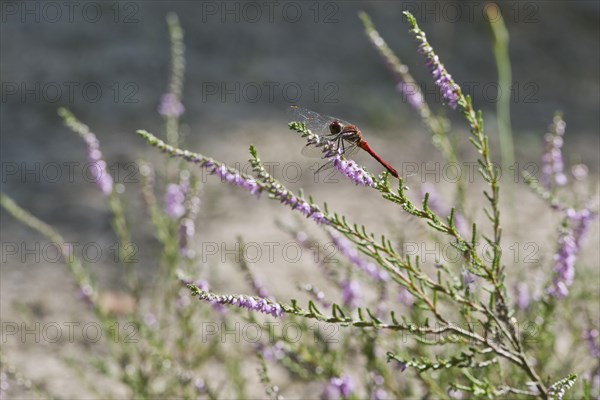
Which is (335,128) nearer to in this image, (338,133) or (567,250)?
(338,133)

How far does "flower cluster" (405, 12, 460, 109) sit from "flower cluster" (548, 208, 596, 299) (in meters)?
0.51

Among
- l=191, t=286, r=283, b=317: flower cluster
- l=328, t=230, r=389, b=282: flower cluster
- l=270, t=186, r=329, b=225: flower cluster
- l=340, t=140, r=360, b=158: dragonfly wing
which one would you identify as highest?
l=340, t=140, r=360, b=158: dragonfly wing

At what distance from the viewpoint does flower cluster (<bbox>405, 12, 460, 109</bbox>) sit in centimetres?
132

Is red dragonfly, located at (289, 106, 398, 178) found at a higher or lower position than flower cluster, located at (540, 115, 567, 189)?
lower

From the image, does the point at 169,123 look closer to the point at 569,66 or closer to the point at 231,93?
the point at 231,93

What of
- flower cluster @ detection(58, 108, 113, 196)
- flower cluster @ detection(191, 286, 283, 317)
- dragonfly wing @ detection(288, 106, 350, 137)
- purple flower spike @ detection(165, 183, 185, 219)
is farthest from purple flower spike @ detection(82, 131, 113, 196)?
flower cluster @ detection(191, 286, 283, 317)

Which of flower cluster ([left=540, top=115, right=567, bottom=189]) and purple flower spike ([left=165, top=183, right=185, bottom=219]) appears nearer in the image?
flower cluster ([left=540, top=115, right=567, bottom=189])

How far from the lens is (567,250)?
1.74m

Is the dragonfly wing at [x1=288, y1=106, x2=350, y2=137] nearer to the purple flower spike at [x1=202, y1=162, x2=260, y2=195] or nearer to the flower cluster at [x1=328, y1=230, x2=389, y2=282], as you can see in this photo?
the purple flower spike at [x1=202, y1=162, x2=260, y2=195]

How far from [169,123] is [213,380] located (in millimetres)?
1129

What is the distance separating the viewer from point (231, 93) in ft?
17.4

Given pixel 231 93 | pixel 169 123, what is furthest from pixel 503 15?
pixel 169 123

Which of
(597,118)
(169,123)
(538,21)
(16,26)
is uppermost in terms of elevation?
(538,21)

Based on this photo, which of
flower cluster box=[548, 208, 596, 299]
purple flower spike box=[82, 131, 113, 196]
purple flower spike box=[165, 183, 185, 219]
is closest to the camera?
flower cluster box=[548, 208, 596, 299]
